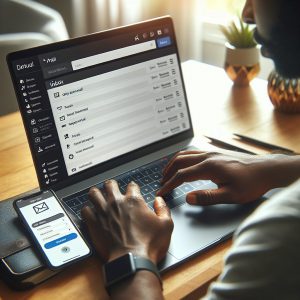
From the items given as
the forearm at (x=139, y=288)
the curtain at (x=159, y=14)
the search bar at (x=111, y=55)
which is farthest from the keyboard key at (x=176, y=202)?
the curtain at (x=159, y=14)

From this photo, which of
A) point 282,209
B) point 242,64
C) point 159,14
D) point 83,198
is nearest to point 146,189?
point 83,198

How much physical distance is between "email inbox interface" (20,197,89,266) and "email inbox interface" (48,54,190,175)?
5.1 inches

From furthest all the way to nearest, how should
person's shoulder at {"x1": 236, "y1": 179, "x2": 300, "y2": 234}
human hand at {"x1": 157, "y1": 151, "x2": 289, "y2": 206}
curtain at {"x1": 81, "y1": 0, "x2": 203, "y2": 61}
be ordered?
curtain at {"x1": 81, "y1": 0, "x2": 203, "y2": 61}, human hand at {"x1": 157, "y1": 151, "x2": 289, "y2": 206}, person's shoulder at {"x1": 236, "y1": 179, "x2": 300, "y2": 234}

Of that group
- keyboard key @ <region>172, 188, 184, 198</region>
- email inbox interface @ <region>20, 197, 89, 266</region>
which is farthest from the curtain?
email inbox interface @ <region>20, 197, 89, 266</region>

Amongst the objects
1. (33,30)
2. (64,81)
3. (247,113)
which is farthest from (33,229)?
(33,30)

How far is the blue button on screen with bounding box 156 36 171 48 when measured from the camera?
1.04 meters

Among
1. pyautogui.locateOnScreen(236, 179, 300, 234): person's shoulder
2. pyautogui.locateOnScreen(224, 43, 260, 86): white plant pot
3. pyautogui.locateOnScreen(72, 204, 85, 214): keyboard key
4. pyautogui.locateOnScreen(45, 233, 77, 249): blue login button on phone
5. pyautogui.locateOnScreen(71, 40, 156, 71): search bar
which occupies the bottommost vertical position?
pyautogui.locateOnScreen(72, 204, 85, 214): keyboard key

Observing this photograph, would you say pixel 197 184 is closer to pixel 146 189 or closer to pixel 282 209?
pixel 146 189

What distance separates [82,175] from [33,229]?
7.7 inches

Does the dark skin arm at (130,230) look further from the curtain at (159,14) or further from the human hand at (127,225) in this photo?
the curtain at (159,14)

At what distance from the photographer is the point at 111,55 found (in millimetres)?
977

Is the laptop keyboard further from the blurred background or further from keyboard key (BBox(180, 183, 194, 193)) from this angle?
the blurred background

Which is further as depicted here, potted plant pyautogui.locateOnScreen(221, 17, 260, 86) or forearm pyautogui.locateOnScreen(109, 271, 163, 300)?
potted plant pyautogui.locateOnScreen(221, 17, 260, 86)

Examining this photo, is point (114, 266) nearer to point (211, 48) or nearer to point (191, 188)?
point (191, 188)
